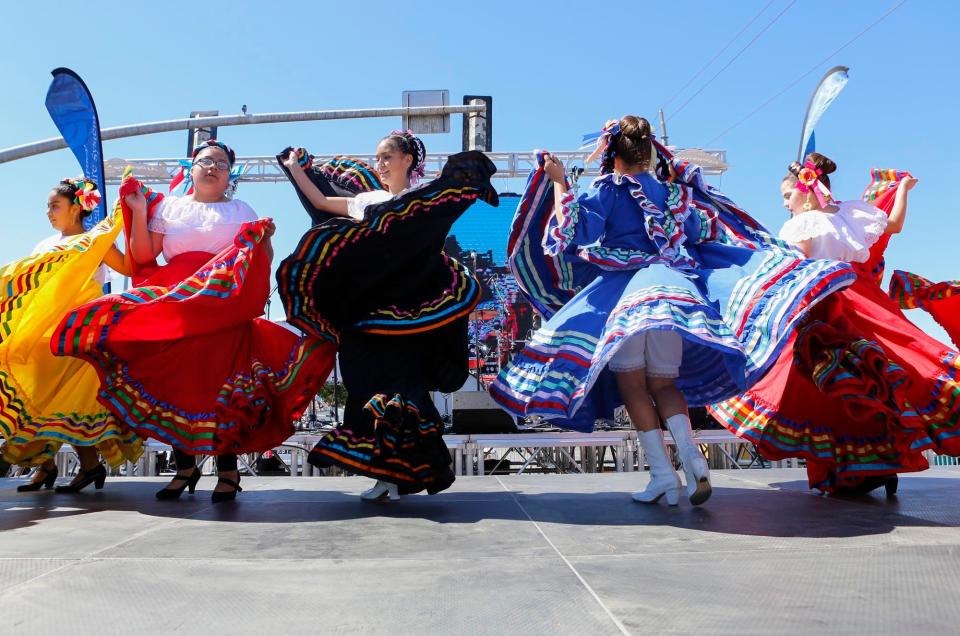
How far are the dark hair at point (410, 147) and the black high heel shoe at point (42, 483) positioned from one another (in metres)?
2.28

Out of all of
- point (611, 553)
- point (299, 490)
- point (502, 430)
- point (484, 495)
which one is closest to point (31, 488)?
point (299, 490)

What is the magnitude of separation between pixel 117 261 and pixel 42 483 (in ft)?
3.91

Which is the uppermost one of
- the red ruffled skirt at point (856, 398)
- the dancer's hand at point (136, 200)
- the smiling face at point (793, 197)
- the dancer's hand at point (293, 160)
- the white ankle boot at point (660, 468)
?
the dancer's hand at point (293, 160)

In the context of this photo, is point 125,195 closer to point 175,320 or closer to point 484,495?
point 175,320

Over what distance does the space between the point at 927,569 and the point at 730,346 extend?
0.90 meters

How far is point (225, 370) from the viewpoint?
2.90 meters

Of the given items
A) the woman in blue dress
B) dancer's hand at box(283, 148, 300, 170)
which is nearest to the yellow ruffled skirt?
dancer's hand at box(283, 148, 300, 170)

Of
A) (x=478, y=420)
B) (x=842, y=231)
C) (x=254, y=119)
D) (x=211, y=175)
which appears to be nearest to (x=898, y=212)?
(x=842, y=231)

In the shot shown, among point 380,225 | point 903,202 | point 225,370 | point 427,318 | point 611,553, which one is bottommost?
point 611,553

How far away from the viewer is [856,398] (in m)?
2.50

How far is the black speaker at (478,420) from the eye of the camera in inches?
332

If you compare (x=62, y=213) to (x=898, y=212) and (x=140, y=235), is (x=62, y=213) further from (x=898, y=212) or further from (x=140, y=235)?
(x=898, y=212)

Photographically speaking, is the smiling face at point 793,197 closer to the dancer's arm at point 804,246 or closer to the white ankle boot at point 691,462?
the dancer's arm at point 804,246

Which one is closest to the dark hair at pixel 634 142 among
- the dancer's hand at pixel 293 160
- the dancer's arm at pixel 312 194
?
the dancer's arm at pixel 312 194
